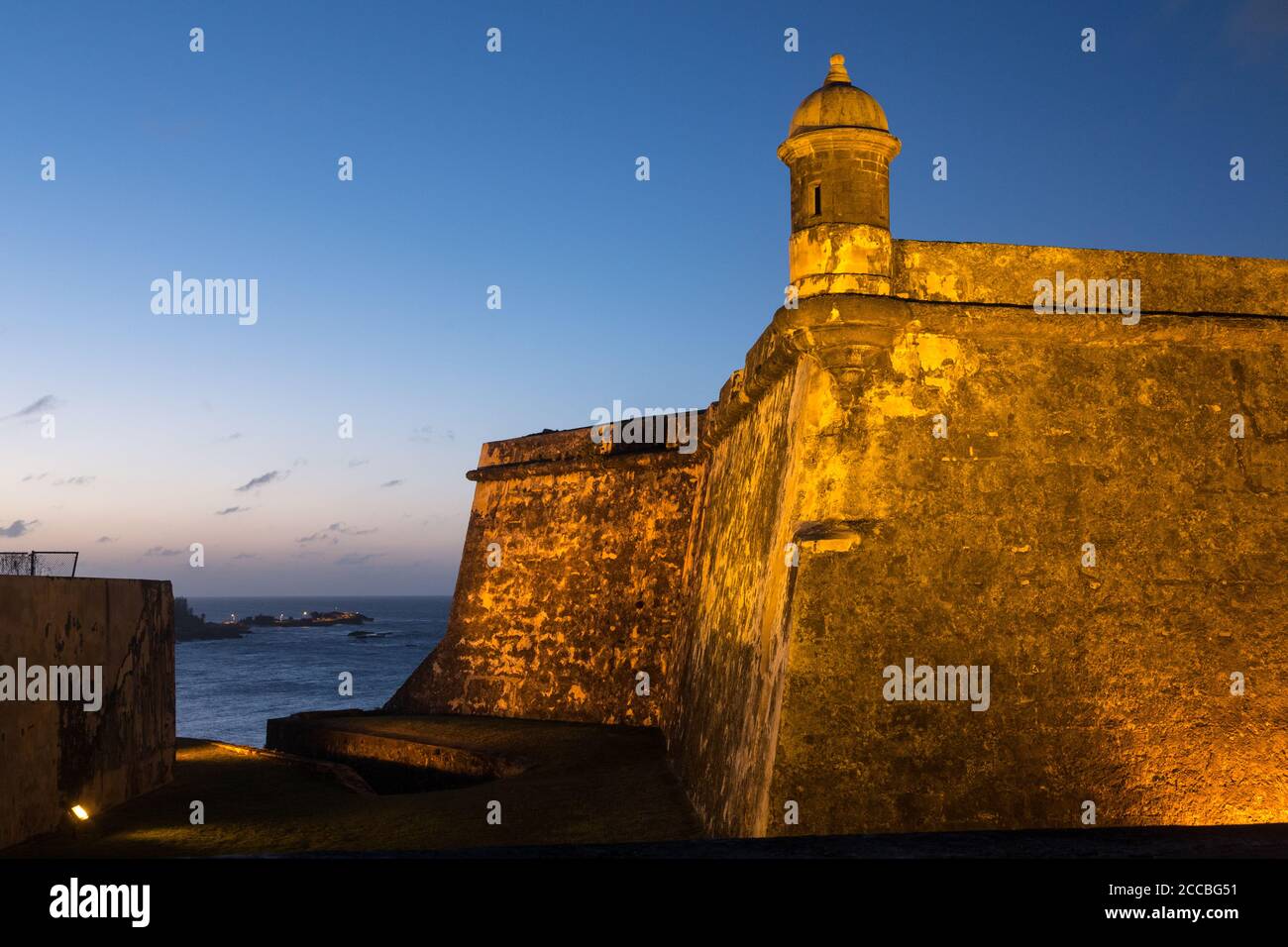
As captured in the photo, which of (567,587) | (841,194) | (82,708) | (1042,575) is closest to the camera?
(1042,575)

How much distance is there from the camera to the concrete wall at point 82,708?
32.4 feet

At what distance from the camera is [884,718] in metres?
7.27

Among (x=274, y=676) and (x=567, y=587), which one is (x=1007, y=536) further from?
(x=274, y=676)

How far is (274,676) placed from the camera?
7088cm

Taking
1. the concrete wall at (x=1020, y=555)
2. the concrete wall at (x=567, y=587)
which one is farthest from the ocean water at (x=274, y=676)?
the concrete wall at (x=1020, y=555)

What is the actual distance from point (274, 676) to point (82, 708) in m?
63.3

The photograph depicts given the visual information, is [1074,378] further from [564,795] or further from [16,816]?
[16,816]

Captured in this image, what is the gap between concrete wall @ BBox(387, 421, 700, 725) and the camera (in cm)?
1691

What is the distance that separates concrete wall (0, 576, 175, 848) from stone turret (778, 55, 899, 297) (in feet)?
25.5

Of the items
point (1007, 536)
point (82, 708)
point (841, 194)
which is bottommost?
point (82, 708)

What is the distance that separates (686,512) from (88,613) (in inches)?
347

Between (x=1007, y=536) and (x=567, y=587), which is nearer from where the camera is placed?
(x=1007, y=536)

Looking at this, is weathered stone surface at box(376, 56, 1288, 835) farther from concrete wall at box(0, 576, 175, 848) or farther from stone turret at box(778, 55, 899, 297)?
concrete wall at box(0, 576, 175, 848)

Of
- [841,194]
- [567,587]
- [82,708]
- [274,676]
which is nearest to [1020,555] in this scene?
[841,194]
